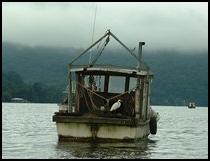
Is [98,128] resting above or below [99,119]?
below

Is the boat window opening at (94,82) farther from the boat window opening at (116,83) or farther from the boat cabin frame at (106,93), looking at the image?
the boat window opening at (116,83)

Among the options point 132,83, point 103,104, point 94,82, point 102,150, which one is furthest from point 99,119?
point 94,82

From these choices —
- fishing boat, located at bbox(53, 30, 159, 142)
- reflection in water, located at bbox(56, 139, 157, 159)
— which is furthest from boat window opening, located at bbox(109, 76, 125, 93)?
reflection in water, located at bbox(56, 139, 157, 159)

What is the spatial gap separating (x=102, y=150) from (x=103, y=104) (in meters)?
5.39

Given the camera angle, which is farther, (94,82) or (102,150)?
(94,82)

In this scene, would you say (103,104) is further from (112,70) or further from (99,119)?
(99,119)

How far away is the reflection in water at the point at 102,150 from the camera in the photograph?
29.1 meters

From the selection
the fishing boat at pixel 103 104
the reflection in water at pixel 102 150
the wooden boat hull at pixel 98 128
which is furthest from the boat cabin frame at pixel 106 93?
the wooden boat hull at pixel 98 128

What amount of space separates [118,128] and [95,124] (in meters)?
1.10

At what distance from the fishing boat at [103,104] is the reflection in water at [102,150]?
0.41m

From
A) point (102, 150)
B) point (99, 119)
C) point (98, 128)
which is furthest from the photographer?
point (98, 128)

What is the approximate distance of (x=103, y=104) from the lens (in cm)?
3584

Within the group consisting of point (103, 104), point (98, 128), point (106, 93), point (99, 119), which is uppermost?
point (106, 93)

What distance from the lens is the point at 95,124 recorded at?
106 ft
